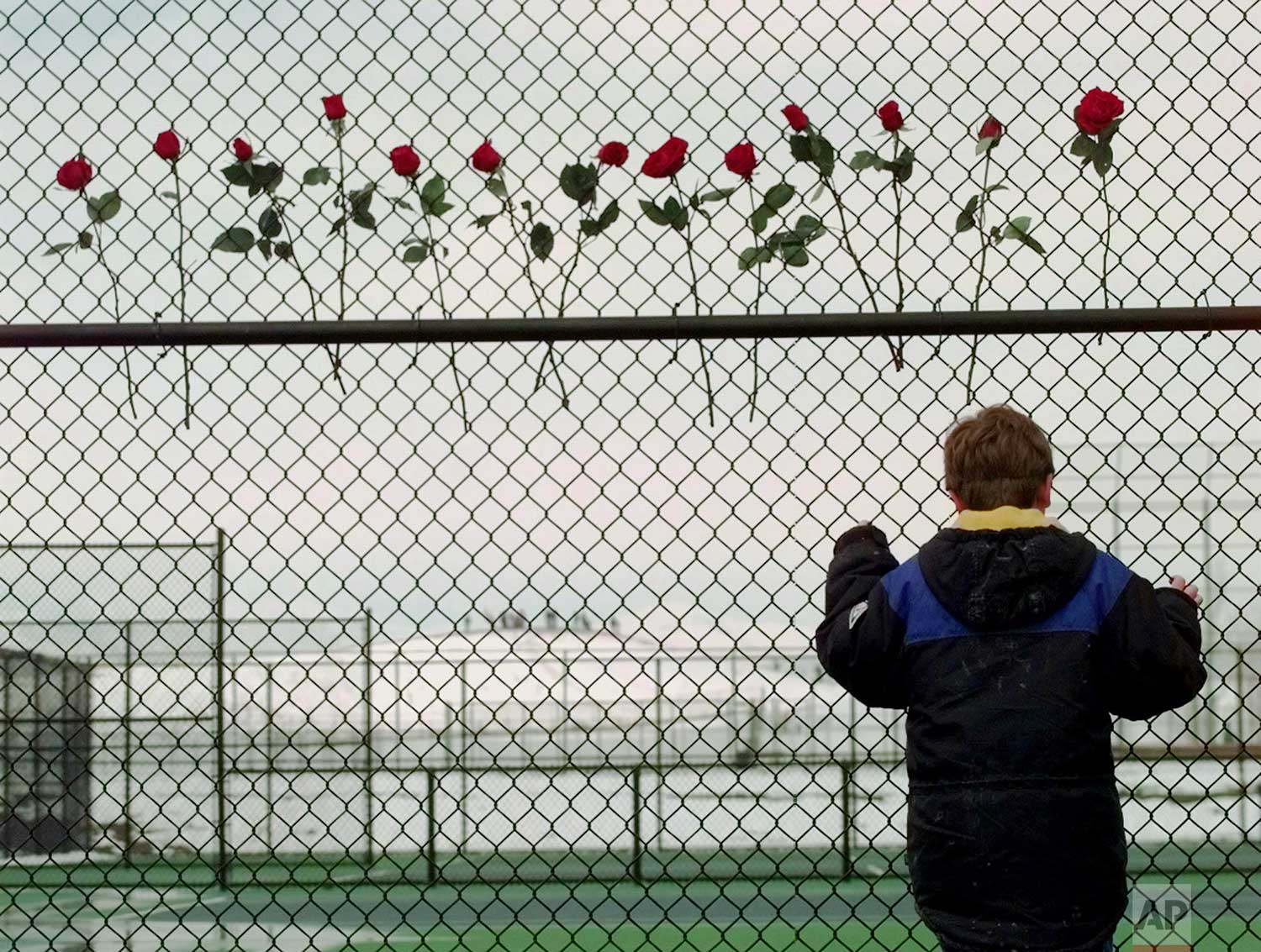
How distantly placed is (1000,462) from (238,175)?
160cm

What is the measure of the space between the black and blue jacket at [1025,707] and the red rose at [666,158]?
963 millimetres

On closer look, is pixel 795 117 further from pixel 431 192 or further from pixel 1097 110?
pixel 431 192

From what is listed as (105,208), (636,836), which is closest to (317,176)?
(105,208)

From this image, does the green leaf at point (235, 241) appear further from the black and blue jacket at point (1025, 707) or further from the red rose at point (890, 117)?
the black and blue jacket at point (1025, 707)

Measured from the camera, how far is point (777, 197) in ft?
9.88

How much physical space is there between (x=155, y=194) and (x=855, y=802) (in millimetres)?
9894

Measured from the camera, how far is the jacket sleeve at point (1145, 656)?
2266 millimetres

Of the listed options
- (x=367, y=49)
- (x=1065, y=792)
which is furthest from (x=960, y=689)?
(x=367, y=49)

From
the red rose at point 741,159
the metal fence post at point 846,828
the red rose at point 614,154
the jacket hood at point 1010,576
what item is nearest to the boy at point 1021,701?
the jacket hood at point 1010,576

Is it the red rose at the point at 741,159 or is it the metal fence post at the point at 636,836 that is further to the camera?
the metal fence post at the point at 636,836

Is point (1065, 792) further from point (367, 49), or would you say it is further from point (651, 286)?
point (367, 49)

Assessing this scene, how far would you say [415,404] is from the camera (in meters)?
3.11

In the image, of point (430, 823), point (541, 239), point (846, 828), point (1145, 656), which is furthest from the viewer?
point (430, 823)

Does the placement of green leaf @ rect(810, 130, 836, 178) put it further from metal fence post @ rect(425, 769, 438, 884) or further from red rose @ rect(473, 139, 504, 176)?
metal fence post @ rect(425, 769, 438, 884)
